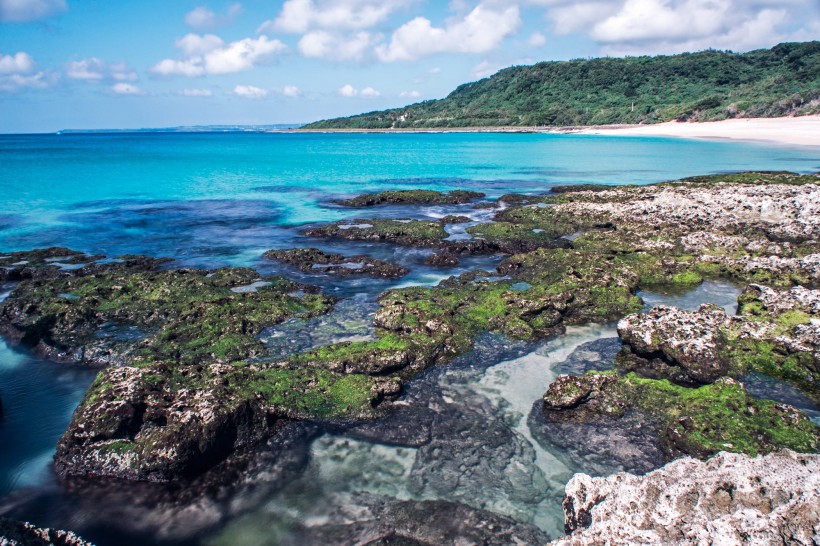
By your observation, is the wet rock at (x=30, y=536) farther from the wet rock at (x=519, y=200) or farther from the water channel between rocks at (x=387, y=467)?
the wet rock at (x=519, y=200)

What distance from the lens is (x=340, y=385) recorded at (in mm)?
9734

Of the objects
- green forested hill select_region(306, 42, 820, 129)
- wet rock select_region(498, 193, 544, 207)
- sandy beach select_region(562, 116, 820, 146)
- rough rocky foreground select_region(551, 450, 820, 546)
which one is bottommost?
wet rock select_region(498, 193, 544, 207)

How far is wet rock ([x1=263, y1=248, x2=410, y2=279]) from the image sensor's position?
17.6 m

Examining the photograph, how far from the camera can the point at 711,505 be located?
15.8 ft

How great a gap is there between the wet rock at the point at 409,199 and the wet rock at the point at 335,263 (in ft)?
43.8

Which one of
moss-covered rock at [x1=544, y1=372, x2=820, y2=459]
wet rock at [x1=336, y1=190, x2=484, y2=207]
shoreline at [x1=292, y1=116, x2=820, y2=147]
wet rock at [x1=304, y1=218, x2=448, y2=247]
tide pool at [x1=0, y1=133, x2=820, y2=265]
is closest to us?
moss-covered rock at [x1=544, y1=372, x2=820, y2=459]

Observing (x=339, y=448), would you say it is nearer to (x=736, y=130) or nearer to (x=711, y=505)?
(x=711, y=505)

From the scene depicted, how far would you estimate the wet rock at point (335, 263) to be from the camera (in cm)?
1764

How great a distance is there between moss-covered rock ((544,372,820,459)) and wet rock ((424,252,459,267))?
9240 mm

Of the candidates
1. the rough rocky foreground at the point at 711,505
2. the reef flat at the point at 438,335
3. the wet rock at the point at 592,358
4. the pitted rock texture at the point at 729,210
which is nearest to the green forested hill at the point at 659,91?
the pitted rock texture at the point at 729,210

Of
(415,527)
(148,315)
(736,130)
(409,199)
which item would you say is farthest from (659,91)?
(415,527)

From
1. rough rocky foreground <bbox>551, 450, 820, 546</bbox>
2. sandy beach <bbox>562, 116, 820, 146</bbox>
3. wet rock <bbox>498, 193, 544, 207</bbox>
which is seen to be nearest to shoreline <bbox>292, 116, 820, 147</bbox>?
sandy beach <bbox>562, 116, 820, 146</bbox>

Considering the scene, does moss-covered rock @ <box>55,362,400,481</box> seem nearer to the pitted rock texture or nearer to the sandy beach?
the pitted rock texture

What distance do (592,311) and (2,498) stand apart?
12.6m
